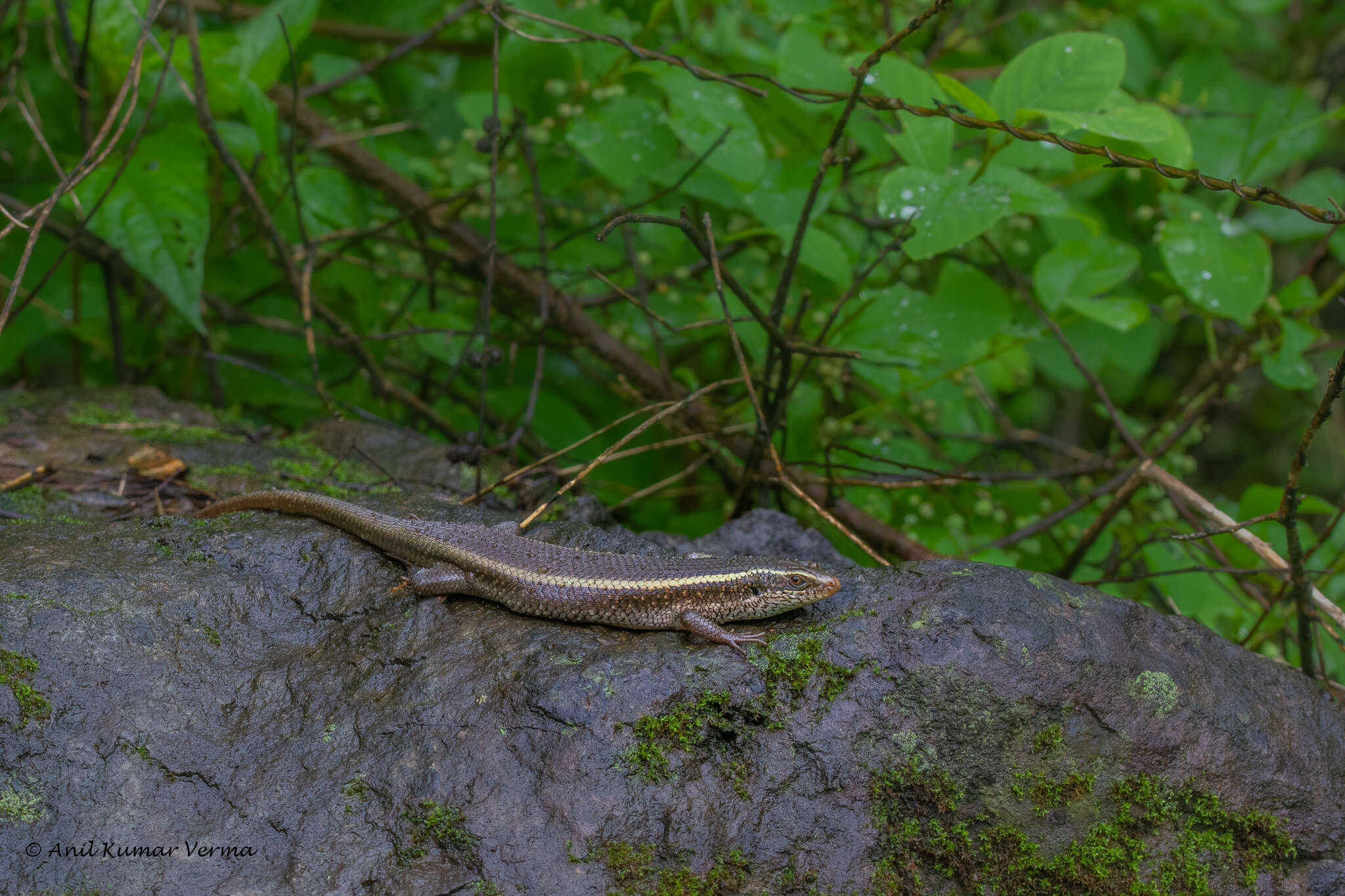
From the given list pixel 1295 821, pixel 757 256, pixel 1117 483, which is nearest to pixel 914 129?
pixel 757 256

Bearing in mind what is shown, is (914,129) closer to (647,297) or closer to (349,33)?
(647,297)

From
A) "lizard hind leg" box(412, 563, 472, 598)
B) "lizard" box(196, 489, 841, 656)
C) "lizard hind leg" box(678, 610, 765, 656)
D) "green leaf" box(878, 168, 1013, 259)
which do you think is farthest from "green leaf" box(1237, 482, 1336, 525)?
"lizard hind leg" box(412, 563, 472, 598)

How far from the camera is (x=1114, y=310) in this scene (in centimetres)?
496

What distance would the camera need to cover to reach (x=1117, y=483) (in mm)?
5758

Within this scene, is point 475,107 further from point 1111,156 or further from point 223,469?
point 1111,156

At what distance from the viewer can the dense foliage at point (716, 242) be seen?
4723 millimetres

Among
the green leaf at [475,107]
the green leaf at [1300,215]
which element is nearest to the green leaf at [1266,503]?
the green leaf at [1300,215]

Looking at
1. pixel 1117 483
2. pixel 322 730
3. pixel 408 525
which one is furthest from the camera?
pixel 1117 483

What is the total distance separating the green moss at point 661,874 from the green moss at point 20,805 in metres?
1.75

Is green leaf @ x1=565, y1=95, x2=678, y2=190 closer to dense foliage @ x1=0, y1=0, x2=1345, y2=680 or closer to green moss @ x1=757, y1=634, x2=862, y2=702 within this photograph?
dense foliage @ x1=0, y1=0, x2=1345, y2=680

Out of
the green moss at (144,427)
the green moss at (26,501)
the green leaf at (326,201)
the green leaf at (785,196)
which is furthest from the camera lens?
the green leaf at (326,201)

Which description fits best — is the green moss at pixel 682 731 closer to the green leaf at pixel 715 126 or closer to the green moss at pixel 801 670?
the green moss at pixel 801 670

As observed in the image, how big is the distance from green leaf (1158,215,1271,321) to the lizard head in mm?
2747

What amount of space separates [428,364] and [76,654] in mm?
3928
